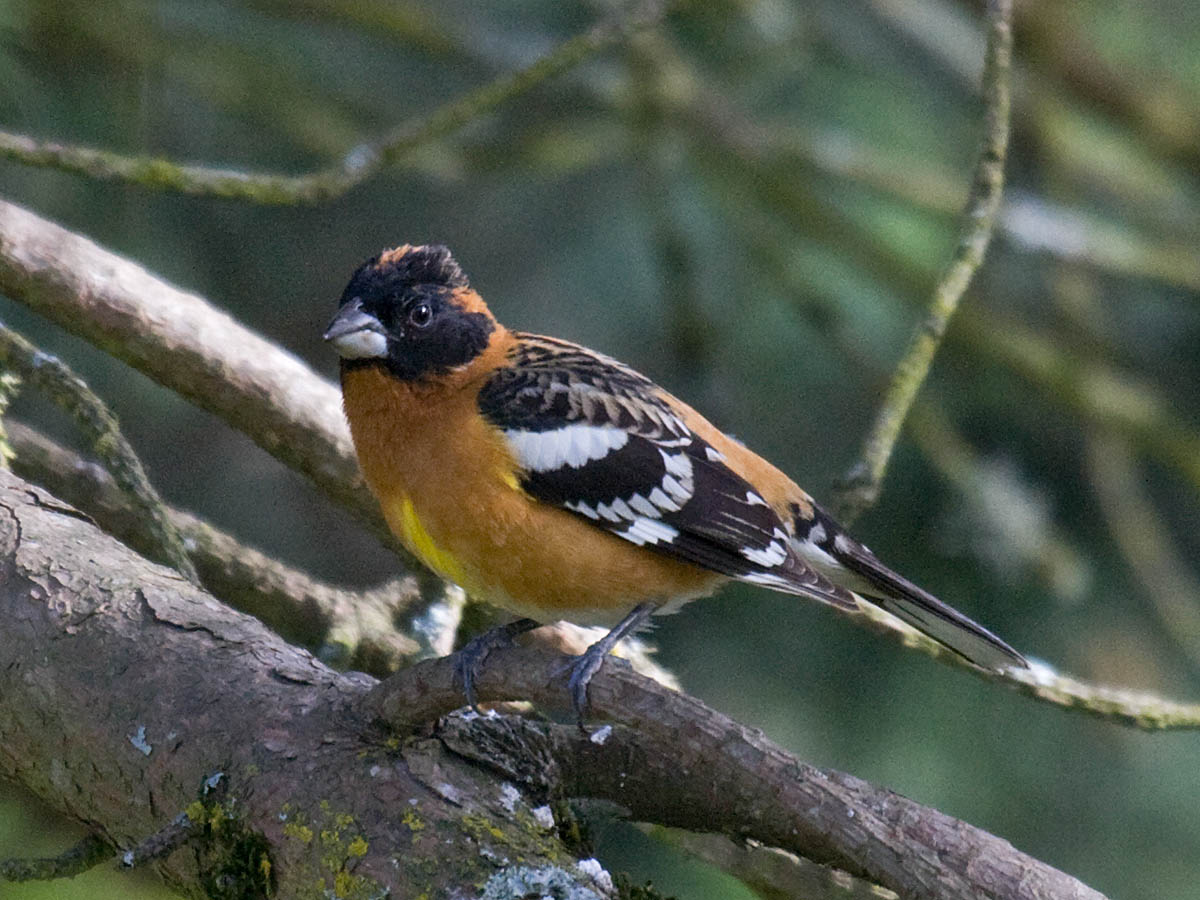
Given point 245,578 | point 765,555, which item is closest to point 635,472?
point 765,555

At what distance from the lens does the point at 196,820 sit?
8.13ft

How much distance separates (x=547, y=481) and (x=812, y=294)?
8.64ft

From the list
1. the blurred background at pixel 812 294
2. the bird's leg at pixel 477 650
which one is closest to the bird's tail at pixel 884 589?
the bird's leg at pixel 477 650

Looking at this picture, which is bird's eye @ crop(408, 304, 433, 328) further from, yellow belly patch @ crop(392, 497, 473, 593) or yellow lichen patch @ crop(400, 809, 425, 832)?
yellow lichen patch @ crop(400, 809, 425, 832)

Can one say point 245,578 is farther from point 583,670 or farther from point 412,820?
point 412,820

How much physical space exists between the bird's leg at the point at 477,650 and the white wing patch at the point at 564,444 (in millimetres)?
429

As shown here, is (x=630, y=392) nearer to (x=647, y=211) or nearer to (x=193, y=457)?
(x=647, y=211)

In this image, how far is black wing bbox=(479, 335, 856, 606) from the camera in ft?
11.5

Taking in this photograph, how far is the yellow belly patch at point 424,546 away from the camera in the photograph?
343 cm

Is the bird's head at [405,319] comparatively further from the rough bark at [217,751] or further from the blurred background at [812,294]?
the blurred background at [812,294]

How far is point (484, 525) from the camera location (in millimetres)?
3389

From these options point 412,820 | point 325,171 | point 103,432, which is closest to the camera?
point 412,820

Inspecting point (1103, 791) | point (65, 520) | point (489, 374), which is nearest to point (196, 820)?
point (65, 520)

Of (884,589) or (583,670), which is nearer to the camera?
(583,670)
